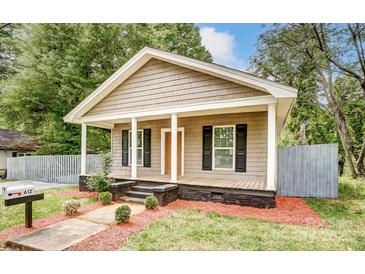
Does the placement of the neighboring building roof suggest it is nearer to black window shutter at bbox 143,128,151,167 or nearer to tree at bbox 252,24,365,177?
black window shutter at bbox 143,128,151,167

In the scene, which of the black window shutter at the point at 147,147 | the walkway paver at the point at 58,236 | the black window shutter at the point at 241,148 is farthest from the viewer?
the black window shutter at the point at 147,147

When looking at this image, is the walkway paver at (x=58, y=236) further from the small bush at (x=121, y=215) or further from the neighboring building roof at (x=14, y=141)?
the neighboring building roof at (x=14, y=141)

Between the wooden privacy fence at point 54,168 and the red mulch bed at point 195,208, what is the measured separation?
20.6 feet

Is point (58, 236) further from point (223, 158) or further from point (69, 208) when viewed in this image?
point (223, 158)

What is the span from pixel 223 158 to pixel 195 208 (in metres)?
2.58

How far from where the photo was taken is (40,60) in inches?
496

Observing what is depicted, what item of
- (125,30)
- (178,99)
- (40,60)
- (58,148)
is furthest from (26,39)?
(178,99)

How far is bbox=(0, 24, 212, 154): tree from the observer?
40.2ft

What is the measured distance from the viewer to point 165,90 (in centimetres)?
714

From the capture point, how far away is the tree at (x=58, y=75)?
40.2 feet

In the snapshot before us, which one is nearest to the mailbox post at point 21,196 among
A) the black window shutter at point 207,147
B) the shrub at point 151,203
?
the shrub at point 151,203

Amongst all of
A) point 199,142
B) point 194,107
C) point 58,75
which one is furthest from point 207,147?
point 58,75

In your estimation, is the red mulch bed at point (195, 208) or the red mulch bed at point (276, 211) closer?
the red mulch bed at point (195, 208)
